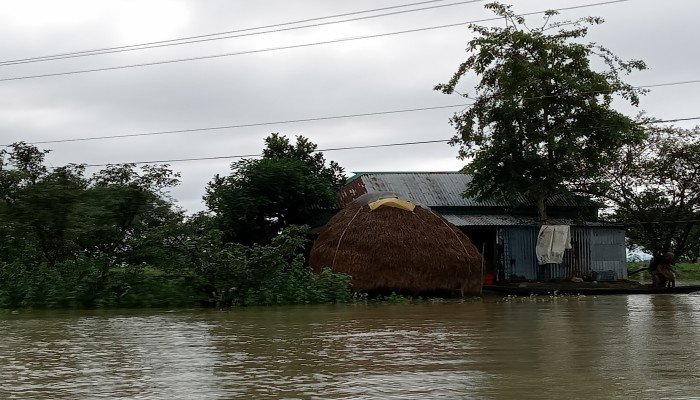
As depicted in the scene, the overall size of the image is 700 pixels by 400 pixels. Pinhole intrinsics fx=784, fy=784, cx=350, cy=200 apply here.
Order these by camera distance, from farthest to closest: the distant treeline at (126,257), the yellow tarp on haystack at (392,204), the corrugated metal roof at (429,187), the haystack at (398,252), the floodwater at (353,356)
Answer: the corrugated metal roof at (429,187), the yellow tarp on haystack at (392,204), the haystack at (398,252), the distant treeline at (126,257), the floodwater at (353,356)

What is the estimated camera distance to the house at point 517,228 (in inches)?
957

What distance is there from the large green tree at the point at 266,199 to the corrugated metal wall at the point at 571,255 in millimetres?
5779

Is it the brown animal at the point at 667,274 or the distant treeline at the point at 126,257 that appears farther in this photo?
the brown animal at the point at 667,274

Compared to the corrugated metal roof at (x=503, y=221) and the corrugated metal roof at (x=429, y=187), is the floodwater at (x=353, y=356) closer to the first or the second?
the corrugated metal roof at (x=503, y=221)

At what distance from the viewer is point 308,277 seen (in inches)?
674

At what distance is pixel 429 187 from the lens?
2661 centimetres

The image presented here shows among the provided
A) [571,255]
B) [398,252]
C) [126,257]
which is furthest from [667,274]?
[126,257]

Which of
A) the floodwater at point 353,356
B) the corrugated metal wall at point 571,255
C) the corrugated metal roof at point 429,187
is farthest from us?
the corrugated metal roof at point 429,187

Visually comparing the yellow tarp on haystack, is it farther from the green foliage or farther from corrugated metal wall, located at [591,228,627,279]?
corrugated metal wall, located at [591,228,627,279]

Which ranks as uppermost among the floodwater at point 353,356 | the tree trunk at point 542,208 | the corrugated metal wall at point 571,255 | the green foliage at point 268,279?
the tree trunk at point 542,208

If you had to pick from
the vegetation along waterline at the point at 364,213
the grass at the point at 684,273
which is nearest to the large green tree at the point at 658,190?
the vegetation along waterline at the point at 364,213

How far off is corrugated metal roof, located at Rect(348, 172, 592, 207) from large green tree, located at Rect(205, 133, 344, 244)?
2580 mm

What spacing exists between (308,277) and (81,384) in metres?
11.0

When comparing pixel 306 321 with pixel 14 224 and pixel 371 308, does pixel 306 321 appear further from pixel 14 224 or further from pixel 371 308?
pixel 14 224
